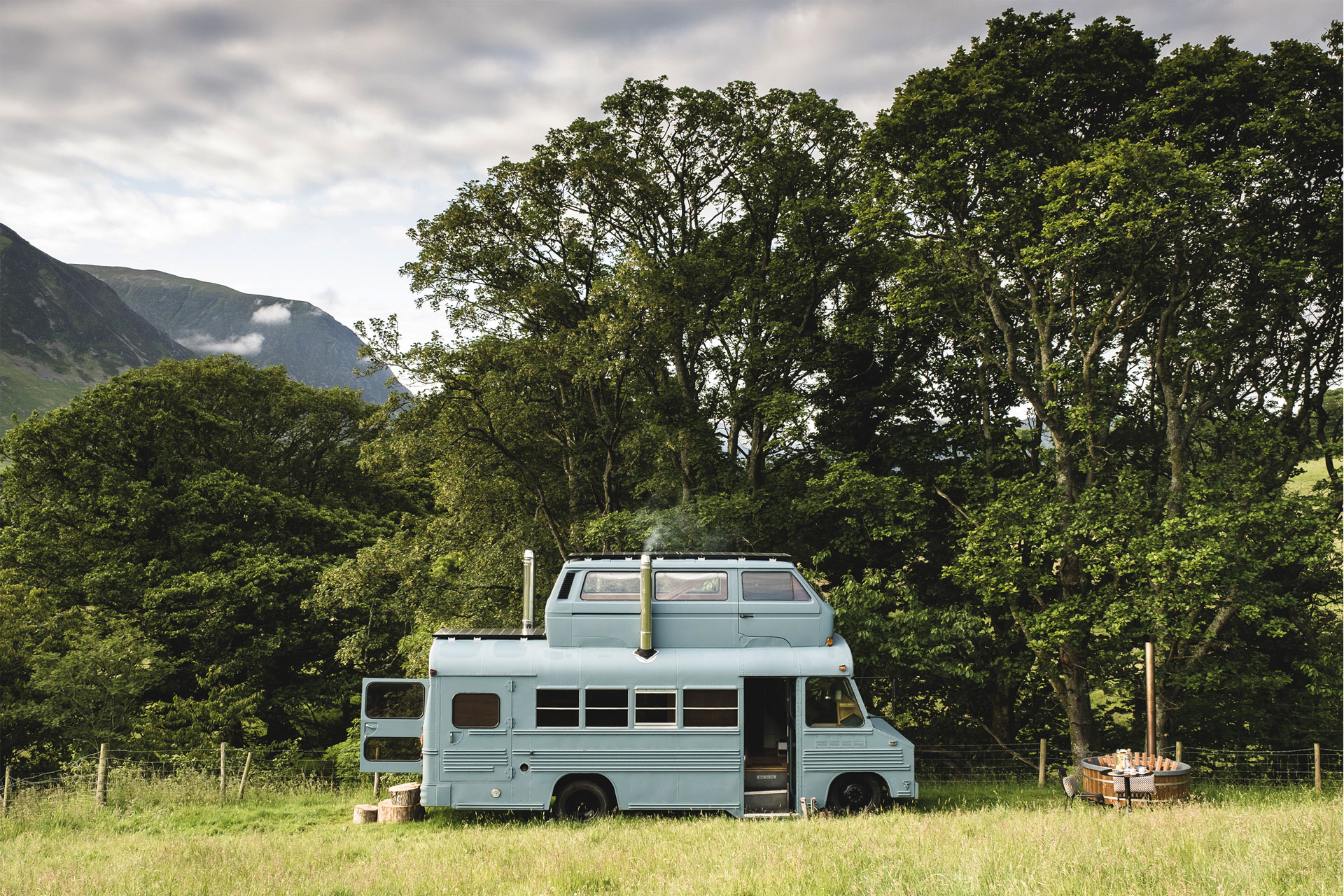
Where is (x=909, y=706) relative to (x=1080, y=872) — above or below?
below

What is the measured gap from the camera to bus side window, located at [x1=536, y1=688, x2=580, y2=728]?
43.3 ft

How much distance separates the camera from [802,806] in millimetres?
12984

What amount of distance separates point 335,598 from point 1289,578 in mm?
25615

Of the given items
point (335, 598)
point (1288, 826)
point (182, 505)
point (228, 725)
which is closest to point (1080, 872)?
point (1288, 826)

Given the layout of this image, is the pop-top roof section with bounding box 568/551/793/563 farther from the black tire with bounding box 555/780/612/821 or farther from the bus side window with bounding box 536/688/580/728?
the black tire with bounding box 555/780/612/821

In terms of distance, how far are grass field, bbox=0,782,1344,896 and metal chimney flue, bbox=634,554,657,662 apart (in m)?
2.52

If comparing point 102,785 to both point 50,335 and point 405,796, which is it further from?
point 50,335

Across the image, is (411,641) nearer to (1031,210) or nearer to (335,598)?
(335,598)

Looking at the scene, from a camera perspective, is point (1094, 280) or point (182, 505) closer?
point (1094, 280)

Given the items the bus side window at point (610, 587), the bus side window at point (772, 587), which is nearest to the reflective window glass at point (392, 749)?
the bus side window at point (610, 587)

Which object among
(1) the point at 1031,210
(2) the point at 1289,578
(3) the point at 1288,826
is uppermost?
(1) the point at 1031,210

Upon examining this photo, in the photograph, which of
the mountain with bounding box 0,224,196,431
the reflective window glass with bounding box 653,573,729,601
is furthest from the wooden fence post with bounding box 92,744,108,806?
the mountain with bounding box 0,224,196,431

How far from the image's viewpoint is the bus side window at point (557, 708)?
43.3ft

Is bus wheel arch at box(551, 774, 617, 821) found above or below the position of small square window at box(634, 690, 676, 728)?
below
